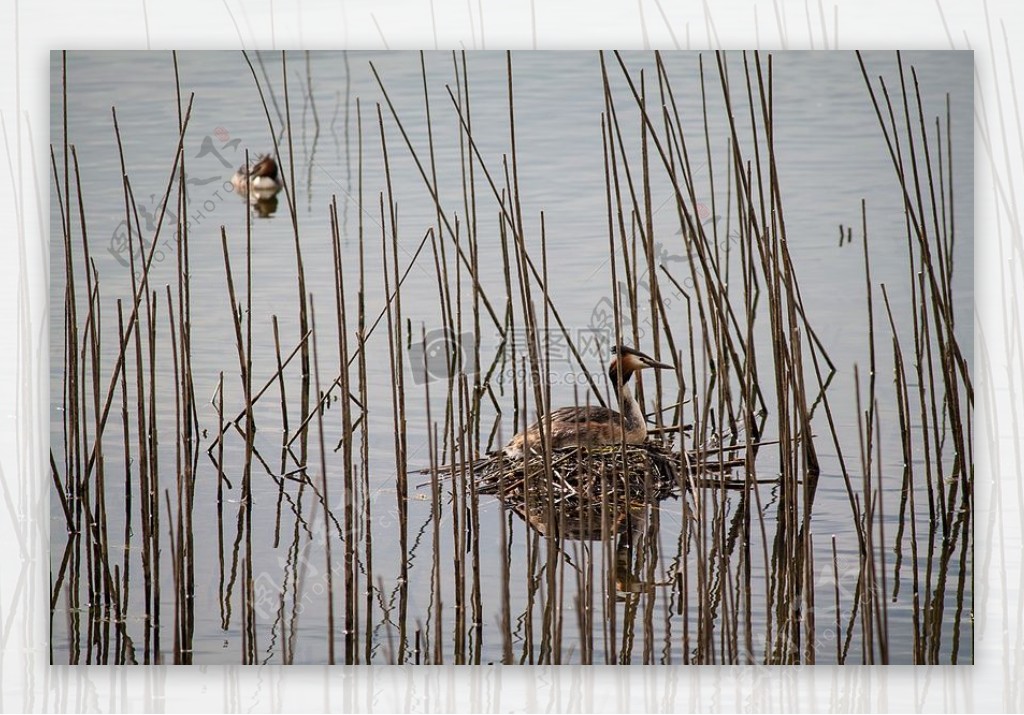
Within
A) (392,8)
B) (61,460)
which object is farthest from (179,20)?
(61,460)

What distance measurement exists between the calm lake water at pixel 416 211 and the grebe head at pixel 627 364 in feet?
0.12

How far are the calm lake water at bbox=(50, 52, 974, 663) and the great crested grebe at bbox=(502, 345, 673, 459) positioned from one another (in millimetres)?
62

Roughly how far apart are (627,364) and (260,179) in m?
0.84

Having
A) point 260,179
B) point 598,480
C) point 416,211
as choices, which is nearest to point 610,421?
point 598,480

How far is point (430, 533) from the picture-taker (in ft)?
10.1

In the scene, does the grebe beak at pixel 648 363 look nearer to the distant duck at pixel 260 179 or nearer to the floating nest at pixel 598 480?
the floating nest at pixel 598 480

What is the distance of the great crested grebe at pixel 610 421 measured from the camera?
2967 mm

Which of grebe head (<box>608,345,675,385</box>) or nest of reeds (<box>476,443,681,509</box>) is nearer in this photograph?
grebe head (<box>608,345,675,385</box>)

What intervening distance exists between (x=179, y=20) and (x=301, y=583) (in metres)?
1.18

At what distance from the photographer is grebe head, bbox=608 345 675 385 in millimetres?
3002

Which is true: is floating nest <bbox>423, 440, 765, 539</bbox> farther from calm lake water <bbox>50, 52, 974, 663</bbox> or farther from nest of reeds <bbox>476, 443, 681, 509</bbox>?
calm lake water <bbox>50, 52, 974, 663</bbox>

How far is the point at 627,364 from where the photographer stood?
119 inches

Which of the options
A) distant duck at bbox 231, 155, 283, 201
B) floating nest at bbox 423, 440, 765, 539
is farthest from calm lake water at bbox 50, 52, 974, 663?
floating nest at bbox 423, 440, 765, 539

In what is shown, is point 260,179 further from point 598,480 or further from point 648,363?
point 598,480
